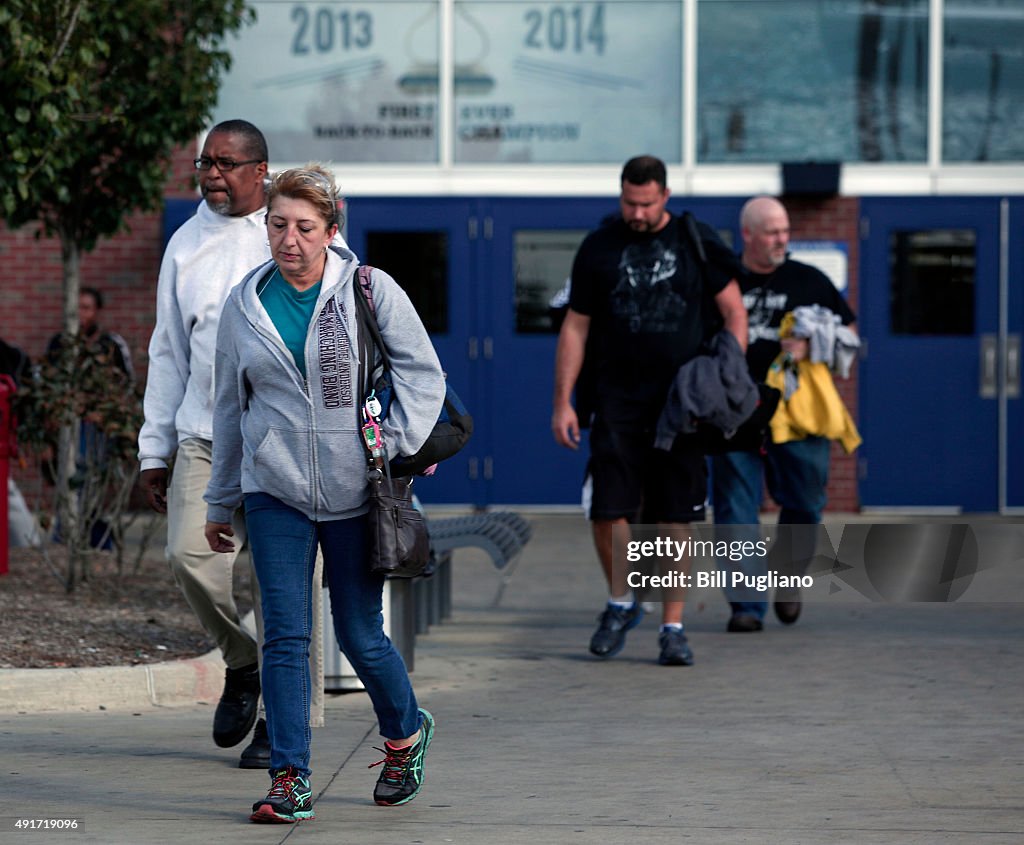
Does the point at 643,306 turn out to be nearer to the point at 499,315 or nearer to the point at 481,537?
the point at 481,537

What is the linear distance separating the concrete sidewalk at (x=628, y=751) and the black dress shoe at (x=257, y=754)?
45mm

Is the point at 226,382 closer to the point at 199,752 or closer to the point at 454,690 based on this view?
the point at 199,752

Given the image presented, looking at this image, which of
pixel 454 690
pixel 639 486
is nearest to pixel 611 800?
pixel 454 690

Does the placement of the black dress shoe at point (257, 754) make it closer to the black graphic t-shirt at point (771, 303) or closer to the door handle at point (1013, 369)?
the black graphic t-shirt at point (771, 303)

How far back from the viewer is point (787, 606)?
28.6 ft

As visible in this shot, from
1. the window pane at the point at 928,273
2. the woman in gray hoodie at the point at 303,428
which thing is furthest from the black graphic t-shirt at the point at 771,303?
the window pane at the point at 928,273

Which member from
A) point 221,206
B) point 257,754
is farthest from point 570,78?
point 257,754

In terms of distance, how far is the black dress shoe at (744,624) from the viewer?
8531 mm

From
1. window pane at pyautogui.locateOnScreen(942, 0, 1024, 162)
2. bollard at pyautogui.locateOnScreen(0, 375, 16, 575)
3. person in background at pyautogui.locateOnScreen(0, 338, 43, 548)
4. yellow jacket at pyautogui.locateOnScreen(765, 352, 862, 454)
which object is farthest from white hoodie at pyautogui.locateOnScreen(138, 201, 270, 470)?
window pane at pyautogui.locateOnScreen(942, 0, 1024, 162)

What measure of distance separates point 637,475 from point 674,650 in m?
0.75

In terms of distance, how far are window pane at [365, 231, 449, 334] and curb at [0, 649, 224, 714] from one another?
685 cm

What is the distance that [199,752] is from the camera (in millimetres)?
5883

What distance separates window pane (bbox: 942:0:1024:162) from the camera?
1334 centimetres

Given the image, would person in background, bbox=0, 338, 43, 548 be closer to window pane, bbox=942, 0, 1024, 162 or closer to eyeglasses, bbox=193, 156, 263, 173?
eyeglasses, bbox=193, 156, 263, 173
